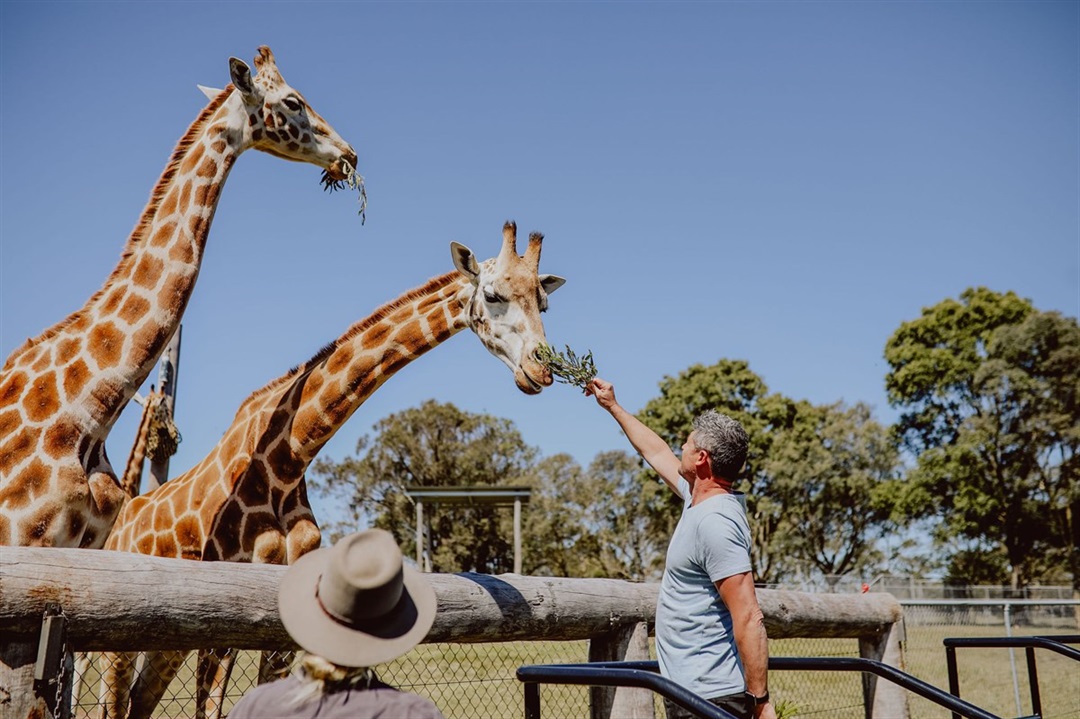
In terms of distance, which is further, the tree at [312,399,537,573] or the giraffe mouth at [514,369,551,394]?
the tree at [312,399,537,573]

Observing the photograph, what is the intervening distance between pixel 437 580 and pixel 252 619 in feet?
2.79

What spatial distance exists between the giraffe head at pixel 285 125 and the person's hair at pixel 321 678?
4175 millimetres

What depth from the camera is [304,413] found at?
512 centimetres

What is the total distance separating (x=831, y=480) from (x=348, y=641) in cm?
3302

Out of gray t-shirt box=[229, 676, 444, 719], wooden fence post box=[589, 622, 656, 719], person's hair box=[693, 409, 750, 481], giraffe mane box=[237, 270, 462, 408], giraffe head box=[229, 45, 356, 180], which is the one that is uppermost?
giraffe head box=[229, 45, 356, 180]

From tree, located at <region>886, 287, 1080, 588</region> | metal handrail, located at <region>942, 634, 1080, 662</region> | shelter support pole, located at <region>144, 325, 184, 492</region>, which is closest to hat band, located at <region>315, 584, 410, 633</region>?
metal handrail, located at <region>942, 634, 1080, 662</region>

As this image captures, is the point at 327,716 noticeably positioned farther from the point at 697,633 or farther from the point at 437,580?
the point at 437,580

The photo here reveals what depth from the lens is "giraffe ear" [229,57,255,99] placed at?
16.5 ft

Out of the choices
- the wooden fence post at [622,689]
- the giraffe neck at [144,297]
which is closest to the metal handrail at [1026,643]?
the wooden fence post at [622,689]

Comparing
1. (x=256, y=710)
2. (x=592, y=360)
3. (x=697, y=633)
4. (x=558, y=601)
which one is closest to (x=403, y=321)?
(x=592, y=360)

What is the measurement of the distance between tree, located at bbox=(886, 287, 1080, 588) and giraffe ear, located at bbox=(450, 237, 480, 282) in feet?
88.2

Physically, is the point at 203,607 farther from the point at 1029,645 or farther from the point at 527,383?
the point at 1029,645

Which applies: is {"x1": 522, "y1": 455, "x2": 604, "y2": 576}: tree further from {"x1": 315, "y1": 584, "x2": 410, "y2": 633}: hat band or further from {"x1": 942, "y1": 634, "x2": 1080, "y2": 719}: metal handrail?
{"x1": 315, "y1": 584, "x2": 410, "y2": 633}: hat band

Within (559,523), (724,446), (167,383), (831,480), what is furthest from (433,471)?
(724,446)
